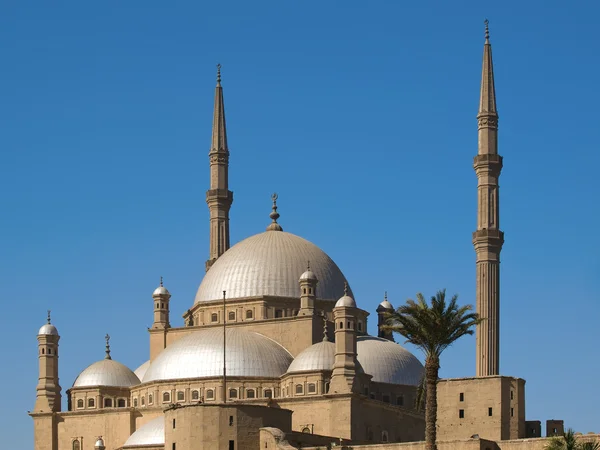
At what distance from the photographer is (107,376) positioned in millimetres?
84500

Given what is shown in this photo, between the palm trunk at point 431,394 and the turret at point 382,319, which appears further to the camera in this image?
the turret at point 382,319

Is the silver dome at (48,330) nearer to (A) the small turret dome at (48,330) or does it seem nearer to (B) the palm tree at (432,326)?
(A) the small turret dome at (48,330)

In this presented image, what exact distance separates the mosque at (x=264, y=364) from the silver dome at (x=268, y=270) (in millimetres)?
77

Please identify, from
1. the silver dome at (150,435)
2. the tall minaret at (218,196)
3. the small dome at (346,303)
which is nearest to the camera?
the silver dome at (150,435)

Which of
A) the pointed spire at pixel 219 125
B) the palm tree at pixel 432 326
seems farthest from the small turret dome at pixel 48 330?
the palm tree at pixel 432 326

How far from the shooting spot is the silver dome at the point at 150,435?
7425cm

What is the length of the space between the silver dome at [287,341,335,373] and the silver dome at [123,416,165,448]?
7.46 m

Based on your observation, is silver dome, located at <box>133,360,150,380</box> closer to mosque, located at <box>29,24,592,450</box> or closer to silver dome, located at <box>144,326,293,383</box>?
mosque, located at <box>29,24,592,450</box>

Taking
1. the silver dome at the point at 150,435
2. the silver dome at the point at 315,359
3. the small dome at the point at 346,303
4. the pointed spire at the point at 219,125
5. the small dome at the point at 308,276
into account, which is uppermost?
the pointed spire at the point at 219,125

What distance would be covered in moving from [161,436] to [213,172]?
22.6 m

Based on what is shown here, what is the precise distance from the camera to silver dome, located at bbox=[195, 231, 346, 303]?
281ft

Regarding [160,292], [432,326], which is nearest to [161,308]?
[160,292]

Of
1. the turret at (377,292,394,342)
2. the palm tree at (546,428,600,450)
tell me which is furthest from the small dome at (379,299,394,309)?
the palm tree at (546,428,600,450)

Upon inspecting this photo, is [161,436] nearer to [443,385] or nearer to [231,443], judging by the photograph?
[231,443]
